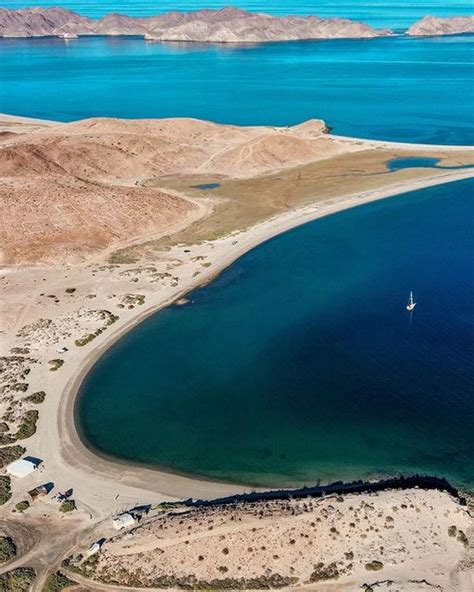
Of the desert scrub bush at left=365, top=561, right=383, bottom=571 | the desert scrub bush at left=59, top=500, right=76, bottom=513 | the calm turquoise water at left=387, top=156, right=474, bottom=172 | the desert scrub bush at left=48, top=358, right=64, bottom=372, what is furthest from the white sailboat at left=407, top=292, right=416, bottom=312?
the calm turquoise water at left=387, top=156, right=474, bottom=172

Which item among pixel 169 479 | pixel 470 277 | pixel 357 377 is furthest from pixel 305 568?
pixel 470 277

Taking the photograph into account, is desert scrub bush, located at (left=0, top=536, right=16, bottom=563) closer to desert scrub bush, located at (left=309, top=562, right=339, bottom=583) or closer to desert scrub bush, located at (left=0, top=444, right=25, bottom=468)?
desert scrub bush, located at (left=0, top=444, right=25, bottom=468)

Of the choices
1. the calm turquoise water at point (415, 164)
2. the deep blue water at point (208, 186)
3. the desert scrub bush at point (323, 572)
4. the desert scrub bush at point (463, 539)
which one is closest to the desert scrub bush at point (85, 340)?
the desert scrub bush at point (323, 572)

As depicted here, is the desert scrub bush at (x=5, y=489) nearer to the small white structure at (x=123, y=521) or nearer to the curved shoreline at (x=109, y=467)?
the curved shoreline at (x=109, y=467)

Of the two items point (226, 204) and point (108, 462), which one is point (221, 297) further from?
point (226, 204)

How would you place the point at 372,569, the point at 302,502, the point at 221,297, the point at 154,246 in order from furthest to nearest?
the point at 154,246 < the point at 221,297 < the point at 302,502 < the point at 372,569
